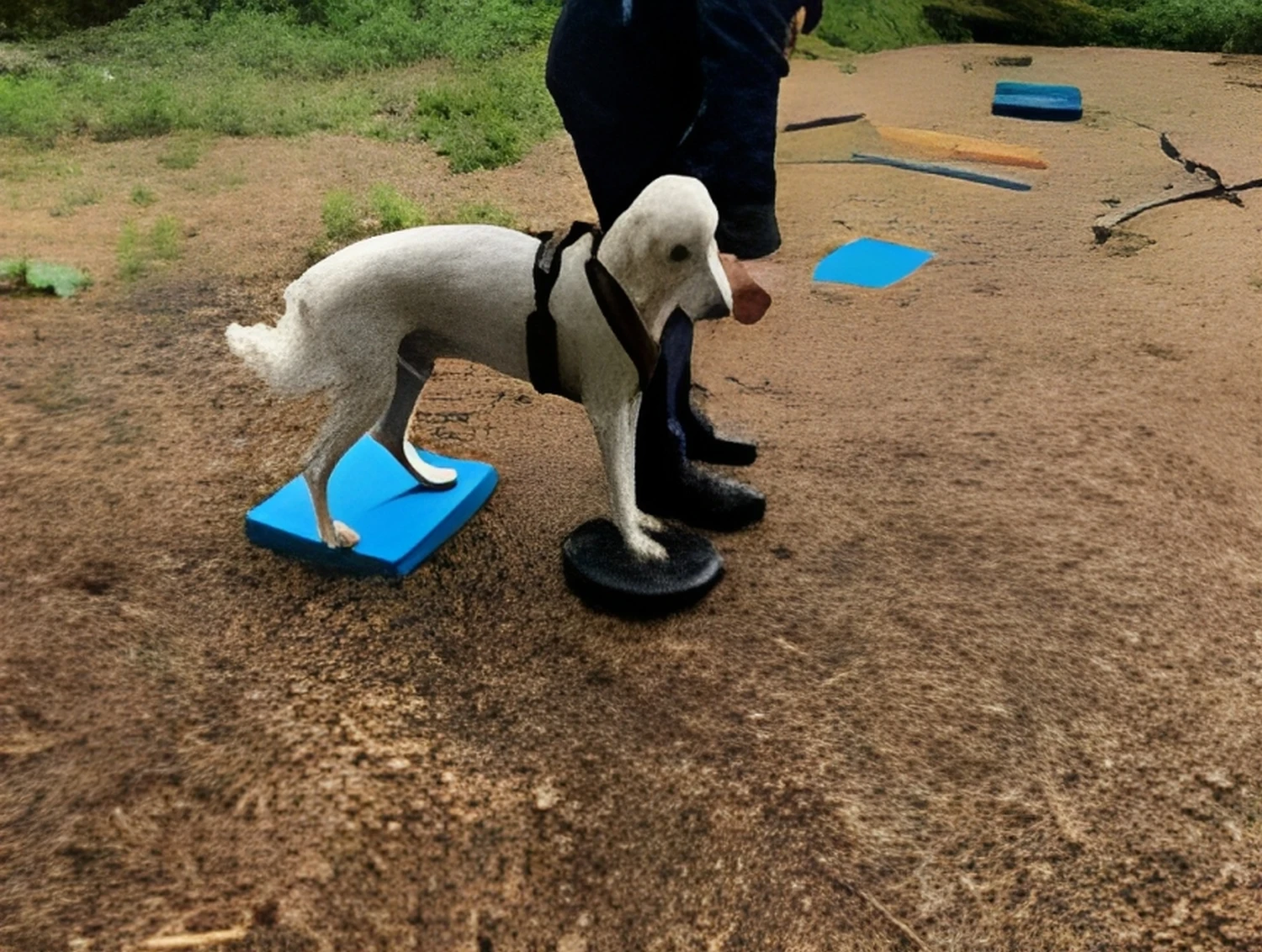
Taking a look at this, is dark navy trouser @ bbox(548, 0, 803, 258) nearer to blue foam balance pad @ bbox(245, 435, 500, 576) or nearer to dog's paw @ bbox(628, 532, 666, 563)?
dog's paw @ bbox(628, 532, 666, 563)

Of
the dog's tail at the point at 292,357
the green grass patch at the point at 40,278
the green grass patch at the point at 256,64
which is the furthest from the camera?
the green grass patch at the point at 256,64

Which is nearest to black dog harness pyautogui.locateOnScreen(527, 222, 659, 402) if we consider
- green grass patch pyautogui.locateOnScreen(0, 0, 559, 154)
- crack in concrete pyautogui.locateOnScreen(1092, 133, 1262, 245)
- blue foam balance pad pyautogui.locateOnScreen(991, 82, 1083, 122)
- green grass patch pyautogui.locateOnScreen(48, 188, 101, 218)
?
crack in concrete pyautogui.locateOnScreen(1092, 133, 1262, 245)

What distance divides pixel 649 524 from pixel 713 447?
42 cm

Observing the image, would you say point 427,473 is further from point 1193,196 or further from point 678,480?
point 1193,196

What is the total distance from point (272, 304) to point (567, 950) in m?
2.56

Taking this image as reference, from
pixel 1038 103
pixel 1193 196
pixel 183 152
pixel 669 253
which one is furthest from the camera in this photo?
pixel 1038 103

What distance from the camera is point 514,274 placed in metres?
1.70

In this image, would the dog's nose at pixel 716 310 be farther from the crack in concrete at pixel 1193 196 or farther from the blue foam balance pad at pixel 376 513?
the crack in concrete at pixel 1193 196

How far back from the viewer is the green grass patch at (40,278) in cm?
323

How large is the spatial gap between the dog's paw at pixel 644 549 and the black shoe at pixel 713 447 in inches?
18.7

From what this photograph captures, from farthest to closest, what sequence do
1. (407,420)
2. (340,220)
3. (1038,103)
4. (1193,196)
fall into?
(1038,103) < (1193,196) < (340,220) < (407,420)

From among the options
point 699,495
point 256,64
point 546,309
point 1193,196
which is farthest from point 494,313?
point 256,64

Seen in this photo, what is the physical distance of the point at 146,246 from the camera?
11.9 ft

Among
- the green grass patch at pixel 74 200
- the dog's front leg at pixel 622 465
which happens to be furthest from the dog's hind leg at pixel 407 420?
the green grass patch at pixel 74 200
